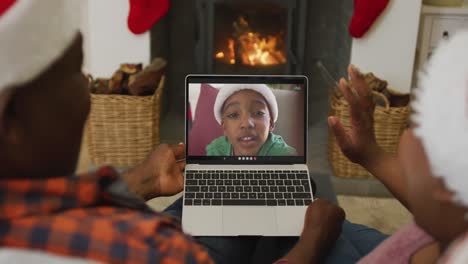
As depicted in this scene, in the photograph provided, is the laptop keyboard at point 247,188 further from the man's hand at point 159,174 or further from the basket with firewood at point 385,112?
the basket with firewood at point 385,112

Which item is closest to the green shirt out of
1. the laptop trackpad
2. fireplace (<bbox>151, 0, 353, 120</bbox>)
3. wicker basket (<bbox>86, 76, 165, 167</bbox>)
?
the laptop trackpad

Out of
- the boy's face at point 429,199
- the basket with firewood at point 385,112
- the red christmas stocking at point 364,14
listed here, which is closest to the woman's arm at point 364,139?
the boy's face at point 429,199

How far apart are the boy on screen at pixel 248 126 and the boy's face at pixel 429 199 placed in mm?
773

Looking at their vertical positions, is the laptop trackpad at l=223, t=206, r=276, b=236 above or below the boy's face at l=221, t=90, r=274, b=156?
below

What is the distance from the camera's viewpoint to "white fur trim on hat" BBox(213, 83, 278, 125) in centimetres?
147

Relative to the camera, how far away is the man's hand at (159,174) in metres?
1.33

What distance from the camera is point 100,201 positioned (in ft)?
2.37

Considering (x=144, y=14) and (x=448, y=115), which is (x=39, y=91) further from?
(x=144, y=14)

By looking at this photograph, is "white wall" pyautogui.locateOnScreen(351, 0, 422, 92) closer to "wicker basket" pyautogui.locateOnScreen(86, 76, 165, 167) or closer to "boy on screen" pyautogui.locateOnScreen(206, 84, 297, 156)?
"wicker basket" pyautogui.locateOnScreen(86, 76, 165, 167)

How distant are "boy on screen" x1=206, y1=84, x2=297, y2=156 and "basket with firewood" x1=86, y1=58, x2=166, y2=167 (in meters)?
0.89

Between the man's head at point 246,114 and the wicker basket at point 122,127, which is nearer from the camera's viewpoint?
the man's head at point 246,114

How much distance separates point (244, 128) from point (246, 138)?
3cm

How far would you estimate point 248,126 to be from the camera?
4.73 feet

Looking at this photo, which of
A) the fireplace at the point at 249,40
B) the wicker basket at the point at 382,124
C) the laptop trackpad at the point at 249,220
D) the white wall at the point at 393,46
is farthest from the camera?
the fireplace at the point at 249,40
